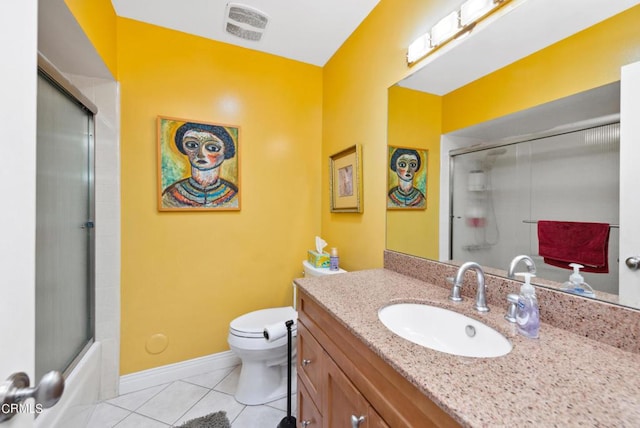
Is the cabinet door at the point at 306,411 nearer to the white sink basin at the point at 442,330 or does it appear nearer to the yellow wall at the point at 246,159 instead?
the white sink basin at the point at 442,330

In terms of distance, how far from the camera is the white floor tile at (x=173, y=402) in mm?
1505

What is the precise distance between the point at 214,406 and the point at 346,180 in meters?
1.66

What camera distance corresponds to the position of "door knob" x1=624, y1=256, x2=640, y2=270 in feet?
2.19

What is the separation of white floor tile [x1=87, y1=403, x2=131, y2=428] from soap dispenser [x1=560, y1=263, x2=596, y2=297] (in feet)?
7.28

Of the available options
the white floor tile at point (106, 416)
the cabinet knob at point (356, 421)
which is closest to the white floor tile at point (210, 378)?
the white floor tile at point (106, 416)

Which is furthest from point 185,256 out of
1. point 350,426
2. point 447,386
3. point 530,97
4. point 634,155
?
point 634,155

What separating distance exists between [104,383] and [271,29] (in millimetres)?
2553

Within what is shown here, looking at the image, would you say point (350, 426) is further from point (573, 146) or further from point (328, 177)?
point (328, 177)

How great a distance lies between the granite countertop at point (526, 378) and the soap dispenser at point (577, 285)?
12 centimetres

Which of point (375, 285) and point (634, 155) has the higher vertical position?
point (634, 155)

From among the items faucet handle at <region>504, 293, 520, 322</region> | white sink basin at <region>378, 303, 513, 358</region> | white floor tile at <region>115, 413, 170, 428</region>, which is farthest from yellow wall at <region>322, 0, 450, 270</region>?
white floor tile at <region>115, 413, 170, 428</region>

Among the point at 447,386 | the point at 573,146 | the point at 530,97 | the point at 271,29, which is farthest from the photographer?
the point at 271,29

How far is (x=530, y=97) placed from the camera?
2.90ft

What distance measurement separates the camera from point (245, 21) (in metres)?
1.70
